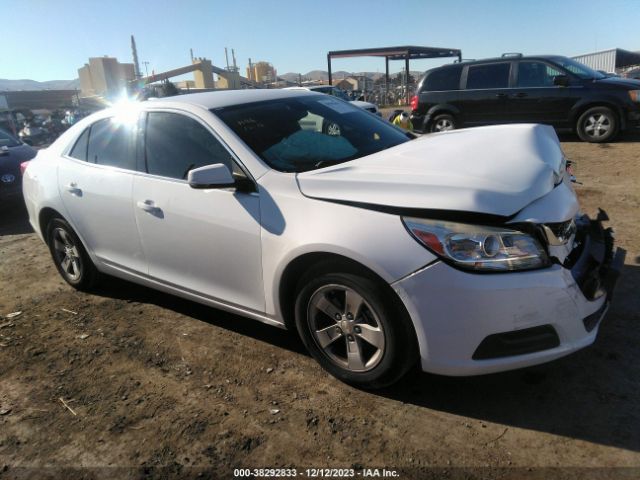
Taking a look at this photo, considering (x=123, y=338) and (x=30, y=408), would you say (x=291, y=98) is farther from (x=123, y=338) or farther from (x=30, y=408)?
(x=30, y=408)

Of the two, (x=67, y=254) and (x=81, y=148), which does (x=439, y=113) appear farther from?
(x=67, y=254)

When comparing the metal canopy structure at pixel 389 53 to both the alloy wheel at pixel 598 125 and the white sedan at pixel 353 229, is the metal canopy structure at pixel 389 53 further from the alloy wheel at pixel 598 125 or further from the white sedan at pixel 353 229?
the white sedan at pixel 353 229

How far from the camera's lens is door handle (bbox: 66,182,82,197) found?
3.99m

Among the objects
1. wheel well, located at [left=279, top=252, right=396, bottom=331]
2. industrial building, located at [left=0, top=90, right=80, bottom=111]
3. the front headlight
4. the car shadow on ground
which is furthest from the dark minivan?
industrial building, located at [left=0, top=90, right=80, bottom=111]

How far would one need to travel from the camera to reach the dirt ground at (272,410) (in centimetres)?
231

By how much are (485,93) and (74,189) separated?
8948mm

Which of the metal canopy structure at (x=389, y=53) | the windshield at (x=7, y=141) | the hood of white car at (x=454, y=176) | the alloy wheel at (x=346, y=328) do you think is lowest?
the alloy wheel at (x=346, y=328)

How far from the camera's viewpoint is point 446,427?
97.7 inches

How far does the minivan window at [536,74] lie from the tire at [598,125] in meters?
0.95

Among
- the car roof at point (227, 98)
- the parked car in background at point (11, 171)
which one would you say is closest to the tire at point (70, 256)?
the car roof at point (227, 98)

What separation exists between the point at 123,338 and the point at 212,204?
4.47 ft

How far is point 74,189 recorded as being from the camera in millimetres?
4027

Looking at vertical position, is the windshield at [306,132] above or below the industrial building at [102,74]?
below

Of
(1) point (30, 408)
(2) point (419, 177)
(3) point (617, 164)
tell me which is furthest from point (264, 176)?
(3) point (617, 164)
